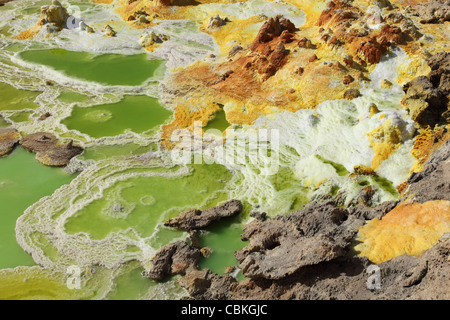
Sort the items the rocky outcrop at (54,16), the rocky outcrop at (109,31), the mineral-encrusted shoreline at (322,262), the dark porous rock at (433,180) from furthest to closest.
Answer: the rocky outcrop at (54,16) → the rocky outcrop at (109,31) → the dark porous rock at (433,180) → the mineral-encrusted shoreline at (322,262)

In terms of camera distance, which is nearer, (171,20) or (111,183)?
(111,183)

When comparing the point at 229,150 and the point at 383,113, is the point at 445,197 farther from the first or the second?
the point at 229,150

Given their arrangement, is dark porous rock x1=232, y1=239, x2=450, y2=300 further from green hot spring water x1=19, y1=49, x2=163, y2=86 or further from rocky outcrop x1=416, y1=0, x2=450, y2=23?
rocky outcrop x1=416, y1=0, x2=450, y2=23

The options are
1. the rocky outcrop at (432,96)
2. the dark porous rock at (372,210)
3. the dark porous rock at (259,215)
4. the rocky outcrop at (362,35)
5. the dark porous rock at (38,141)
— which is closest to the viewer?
the dark porous rock at (372,210)

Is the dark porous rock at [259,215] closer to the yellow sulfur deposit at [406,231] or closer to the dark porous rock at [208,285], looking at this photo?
the dark porous rock at [208,285]

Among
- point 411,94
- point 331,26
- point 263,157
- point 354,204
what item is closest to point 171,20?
point 331,26

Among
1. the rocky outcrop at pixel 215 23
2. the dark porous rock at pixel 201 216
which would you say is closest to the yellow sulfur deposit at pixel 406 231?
the dark porous rock at pixel 201 216

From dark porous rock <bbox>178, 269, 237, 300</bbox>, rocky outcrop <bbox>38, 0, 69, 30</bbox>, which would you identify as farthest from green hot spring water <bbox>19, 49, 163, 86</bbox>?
dark porous rock <bbox>178, 269, 237, 300</bbox>

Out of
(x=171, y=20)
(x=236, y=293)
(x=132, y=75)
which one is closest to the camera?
(x=236, y=293)
